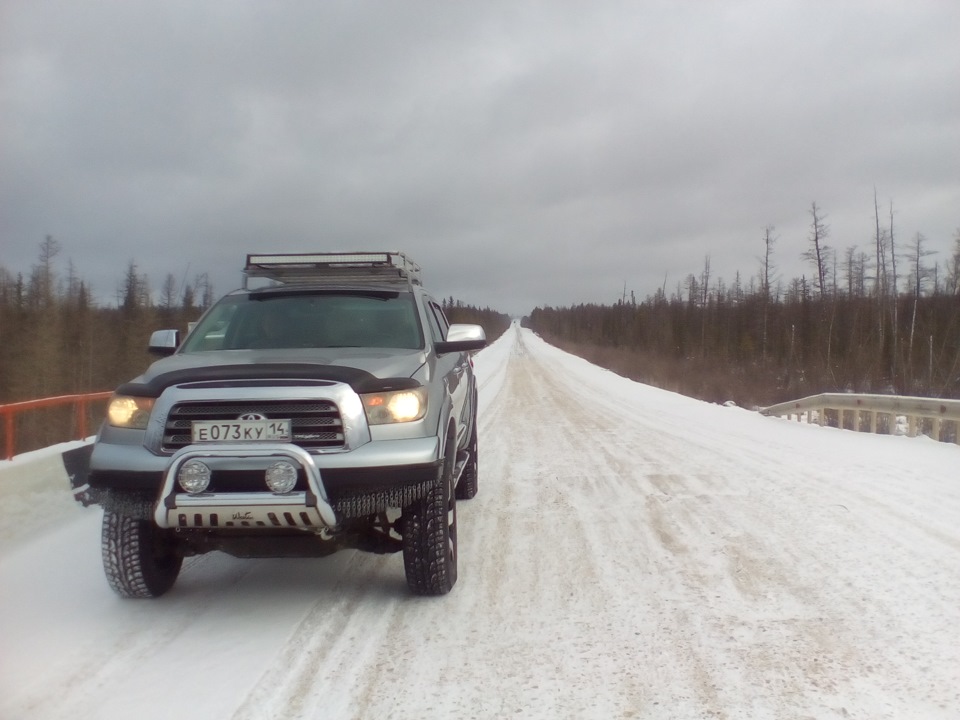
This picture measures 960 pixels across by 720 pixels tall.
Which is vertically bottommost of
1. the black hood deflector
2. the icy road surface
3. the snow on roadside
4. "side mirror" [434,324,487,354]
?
the icy road surface

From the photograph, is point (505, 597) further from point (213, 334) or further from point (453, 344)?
point (213, 334)

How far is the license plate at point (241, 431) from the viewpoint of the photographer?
150 inches

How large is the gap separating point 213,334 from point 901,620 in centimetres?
484

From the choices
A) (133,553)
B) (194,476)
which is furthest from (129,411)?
(133,553)

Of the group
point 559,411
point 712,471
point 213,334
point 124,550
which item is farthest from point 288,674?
point 559,411

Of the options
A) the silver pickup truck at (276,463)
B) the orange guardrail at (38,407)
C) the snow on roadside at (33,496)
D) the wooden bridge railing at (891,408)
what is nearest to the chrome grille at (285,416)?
the silver pickup truck at (276,463)

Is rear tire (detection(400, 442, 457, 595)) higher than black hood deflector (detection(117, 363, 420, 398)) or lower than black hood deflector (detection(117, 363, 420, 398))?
lower

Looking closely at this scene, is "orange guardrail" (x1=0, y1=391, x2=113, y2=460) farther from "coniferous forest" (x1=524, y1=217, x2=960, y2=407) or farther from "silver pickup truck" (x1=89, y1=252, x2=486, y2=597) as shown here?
"coniferous forest" (x1=524, y1=217, x2=960, y2=407)

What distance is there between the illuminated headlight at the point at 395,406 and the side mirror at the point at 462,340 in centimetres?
98

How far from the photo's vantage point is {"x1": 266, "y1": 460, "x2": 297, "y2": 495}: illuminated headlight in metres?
3.69

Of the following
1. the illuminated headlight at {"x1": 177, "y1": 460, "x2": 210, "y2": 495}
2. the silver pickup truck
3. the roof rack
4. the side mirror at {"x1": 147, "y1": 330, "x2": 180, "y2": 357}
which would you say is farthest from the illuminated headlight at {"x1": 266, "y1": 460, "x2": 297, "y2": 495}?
the roof rack

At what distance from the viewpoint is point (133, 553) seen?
4.17 metres

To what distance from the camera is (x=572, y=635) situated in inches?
151

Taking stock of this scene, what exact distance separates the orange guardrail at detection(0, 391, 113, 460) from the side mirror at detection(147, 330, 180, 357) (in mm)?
1086
